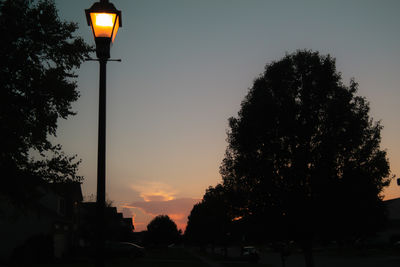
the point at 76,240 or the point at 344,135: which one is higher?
the point at 344,135

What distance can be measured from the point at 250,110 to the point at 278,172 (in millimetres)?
3732

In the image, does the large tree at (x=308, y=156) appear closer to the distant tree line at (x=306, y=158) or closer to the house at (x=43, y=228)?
the distant tree line at (x=306, y=158)

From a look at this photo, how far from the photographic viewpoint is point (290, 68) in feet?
76.3

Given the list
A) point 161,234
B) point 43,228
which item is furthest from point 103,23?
point 161,234

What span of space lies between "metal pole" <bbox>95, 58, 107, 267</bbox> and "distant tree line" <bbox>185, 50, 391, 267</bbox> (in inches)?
633

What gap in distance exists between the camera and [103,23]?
6422 millimetres

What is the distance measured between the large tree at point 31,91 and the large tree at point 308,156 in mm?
9477

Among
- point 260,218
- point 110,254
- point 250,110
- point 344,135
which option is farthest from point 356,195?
point 110,254

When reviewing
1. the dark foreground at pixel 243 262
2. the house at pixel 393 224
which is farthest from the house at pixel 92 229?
the house at pixel 393 224

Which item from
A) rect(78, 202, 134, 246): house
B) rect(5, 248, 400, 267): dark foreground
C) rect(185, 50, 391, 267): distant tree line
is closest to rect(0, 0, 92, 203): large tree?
rect(185, 50, 391, 267): distant tree line

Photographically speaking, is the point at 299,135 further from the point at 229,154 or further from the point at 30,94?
the point at 30,94

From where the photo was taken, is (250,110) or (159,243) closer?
(250,110)

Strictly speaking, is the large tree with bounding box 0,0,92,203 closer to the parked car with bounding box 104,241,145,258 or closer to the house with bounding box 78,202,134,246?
the house with bounding box 78,202,134,246

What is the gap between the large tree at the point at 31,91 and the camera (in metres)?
16.1
